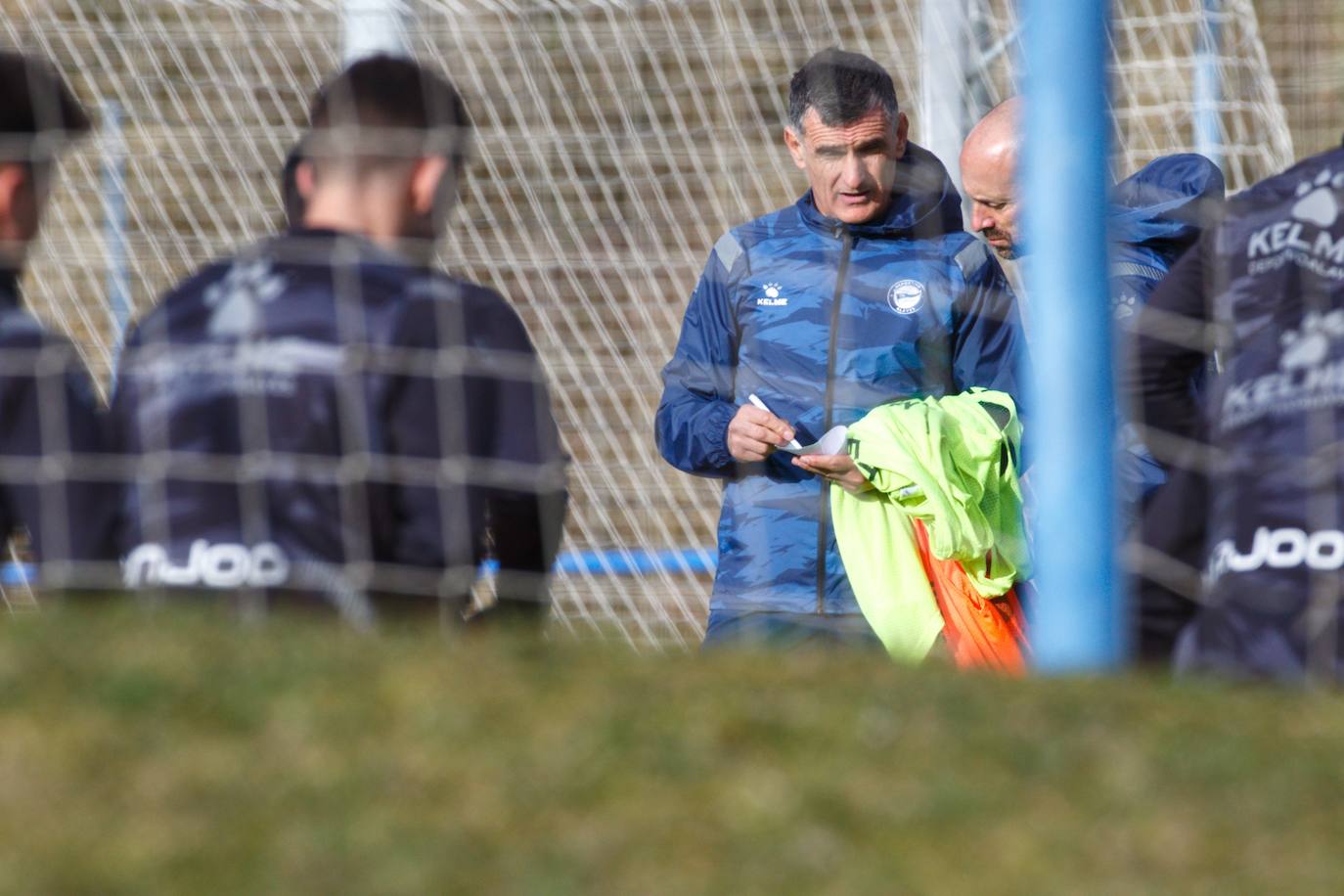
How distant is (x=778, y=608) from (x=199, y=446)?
1.51 m

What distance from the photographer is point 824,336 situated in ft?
12.9

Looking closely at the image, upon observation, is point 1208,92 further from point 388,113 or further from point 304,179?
point 304,179

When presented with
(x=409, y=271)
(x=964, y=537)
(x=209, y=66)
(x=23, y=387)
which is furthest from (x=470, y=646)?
(x=209, y=66)

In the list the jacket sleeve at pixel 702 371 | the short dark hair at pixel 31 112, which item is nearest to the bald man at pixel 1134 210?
the jacket sleeve at pixel 702 371

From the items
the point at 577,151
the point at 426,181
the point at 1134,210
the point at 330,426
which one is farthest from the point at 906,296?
the point at 577,151

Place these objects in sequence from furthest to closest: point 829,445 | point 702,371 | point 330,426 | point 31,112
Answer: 1. point 702,371
2. point 829,445
3. point 31,112
4. point 330,426

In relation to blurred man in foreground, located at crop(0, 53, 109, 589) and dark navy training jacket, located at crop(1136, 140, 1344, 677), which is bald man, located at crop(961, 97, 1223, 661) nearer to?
dark navy training jacket, located at crop(1136, 140, 1344, 677)

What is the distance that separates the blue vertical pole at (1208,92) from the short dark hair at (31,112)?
10.6 ft

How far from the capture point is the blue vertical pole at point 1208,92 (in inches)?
223

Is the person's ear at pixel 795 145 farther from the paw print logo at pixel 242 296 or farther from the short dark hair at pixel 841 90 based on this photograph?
the paw print logo at pixel 242 296

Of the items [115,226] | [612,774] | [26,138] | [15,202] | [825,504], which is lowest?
[825,504]

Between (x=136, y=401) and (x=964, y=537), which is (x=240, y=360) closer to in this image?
(x=136, y=401)

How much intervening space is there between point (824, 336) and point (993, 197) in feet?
1.78

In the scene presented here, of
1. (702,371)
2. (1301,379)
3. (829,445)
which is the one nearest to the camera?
(1301,379)
